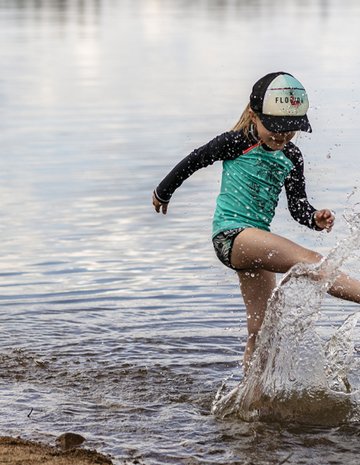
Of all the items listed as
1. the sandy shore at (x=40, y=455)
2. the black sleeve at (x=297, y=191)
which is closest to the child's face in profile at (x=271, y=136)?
the black sleeve at (x=297, y=191)

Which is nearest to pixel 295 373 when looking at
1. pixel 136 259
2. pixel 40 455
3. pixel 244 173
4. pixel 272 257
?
pixel 272 257

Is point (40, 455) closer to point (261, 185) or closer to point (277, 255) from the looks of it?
point (277, 255)

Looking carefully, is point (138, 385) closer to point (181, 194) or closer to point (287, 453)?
point (287, 453)

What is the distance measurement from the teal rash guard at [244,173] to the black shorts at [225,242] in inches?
1.1

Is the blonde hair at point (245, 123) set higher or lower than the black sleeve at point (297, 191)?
higher

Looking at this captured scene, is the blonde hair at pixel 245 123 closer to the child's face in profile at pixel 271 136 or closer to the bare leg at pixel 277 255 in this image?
the child's face in profile at pixel 271 136

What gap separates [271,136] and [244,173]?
0.26m

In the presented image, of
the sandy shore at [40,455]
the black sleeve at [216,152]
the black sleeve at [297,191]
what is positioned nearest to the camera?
the sandy shore at [40,455]

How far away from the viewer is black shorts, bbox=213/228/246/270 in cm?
685

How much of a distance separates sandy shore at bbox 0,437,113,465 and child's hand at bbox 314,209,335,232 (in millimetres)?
1786

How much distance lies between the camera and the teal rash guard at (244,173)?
691cm

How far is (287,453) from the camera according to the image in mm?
6387

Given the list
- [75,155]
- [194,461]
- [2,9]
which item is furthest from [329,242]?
[2,9]

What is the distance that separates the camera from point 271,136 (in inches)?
269
